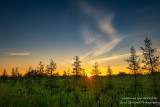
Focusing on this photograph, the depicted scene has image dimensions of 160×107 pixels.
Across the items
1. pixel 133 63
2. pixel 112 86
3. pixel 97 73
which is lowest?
pixel 112 86

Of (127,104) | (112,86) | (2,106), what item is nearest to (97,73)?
(112,86)

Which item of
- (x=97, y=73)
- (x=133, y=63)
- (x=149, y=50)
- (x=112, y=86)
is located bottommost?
(x=112, y=86)

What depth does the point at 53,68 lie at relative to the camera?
35969 mm

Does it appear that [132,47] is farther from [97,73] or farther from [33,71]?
[33,71]

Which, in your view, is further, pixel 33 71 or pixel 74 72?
pixel 33 71

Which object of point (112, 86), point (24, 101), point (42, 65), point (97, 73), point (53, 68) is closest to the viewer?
point (24, 101)

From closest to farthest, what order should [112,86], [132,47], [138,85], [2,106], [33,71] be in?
[2,106]
[138,85]
[112,86]
[132,47]
[33,71]

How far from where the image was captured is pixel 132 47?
2623cm

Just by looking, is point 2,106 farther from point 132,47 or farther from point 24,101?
point 132,47

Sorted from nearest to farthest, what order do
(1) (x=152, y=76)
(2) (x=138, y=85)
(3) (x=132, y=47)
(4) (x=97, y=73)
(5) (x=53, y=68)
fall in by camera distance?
(1) (x=152, y=76) < (2) (x=138, y=85) < (3) (x=132, y=47) < (4) (x=97, y=73) < (5) (x=53, y=68)

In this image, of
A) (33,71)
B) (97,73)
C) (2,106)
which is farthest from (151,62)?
(33,71)

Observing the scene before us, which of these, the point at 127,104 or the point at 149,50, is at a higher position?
the point at 149,50

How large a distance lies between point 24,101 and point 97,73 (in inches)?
935

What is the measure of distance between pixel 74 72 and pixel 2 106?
2599 centimetres
